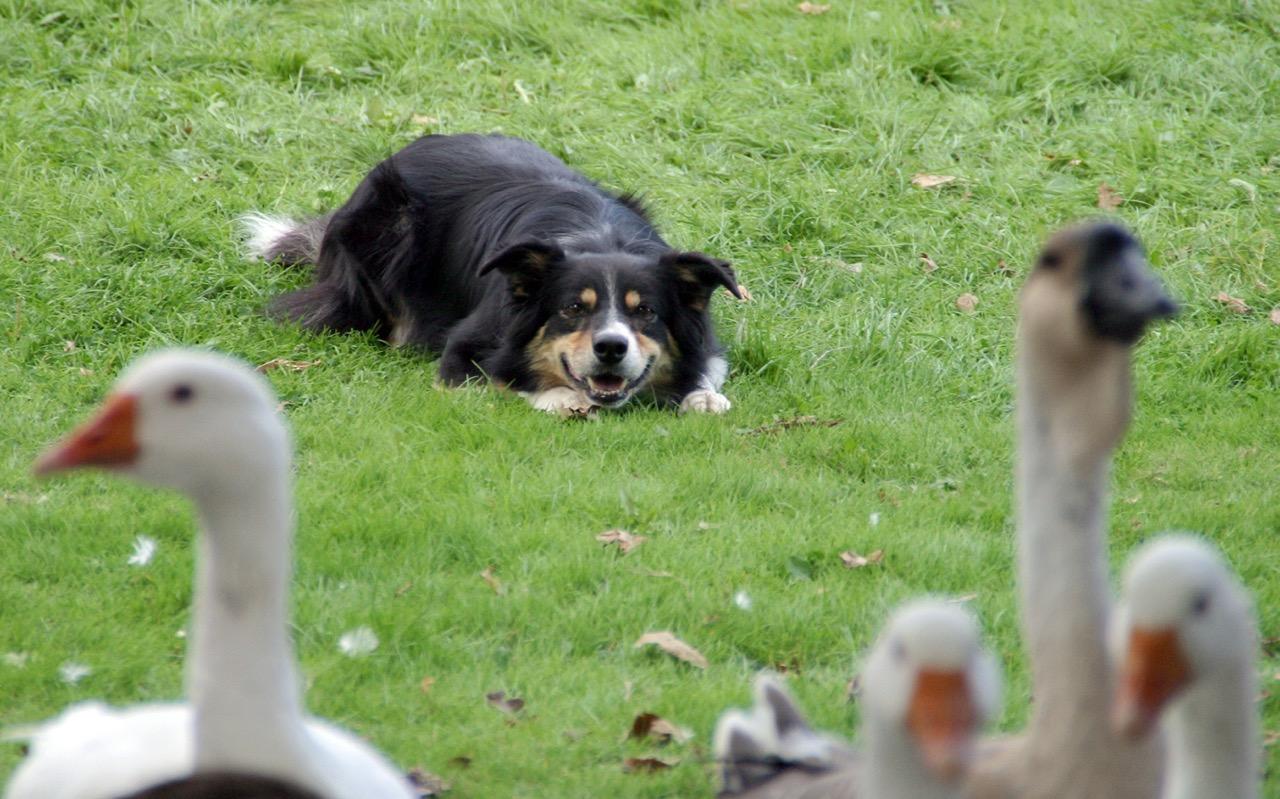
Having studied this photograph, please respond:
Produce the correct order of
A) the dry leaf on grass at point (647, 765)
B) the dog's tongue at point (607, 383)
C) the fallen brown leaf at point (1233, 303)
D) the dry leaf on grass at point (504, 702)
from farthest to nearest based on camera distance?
the fallen brown leaf at point (1233, 303) < the dog's tongue at point (607, 383) < the dry leaf on grass at point (504, 702) < the dry leaf on grass at point (647, 765)

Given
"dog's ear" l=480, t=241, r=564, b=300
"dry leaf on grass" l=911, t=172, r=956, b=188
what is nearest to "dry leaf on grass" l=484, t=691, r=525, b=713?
"dog's ear" l=480, t=241, r=564, b=300

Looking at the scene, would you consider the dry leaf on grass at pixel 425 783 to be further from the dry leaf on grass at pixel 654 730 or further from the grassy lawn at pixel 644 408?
the dry leaf on grass at pixel 654 730

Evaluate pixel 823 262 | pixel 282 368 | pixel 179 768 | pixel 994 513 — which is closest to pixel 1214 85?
pixel 823 262

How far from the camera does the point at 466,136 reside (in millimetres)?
7848

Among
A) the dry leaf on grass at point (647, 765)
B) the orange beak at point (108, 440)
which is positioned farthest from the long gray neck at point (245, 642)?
the dry leaf on grass at point (647, 765)

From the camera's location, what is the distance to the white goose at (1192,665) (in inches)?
93.7

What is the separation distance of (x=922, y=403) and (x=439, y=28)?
5094mm

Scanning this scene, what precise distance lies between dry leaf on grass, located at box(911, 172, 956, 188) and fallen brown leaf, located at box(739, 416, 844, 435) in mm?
2719

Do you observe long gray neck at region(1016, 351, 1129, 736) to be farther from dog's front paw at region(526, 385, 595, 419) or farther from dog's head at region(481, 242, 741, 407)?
dog's head at region(481, 242, 741, 407)

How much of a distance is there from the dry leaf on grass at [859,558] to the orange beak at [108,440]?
8.62ft

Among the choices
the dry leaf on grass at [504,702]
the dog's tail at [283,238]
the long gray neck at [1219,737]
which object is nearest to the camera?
the long gray neck at [1219,737]

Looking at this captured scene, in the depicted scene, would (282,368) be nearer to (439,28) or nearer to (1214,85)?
(439,28)

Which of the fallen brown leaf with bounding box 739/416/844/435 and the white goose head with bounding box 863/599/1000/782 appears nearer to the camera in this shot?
the white goose head with bounding box 863/599/1000/782

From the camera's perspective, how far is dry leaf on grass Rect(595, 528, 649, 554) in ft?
15.6
